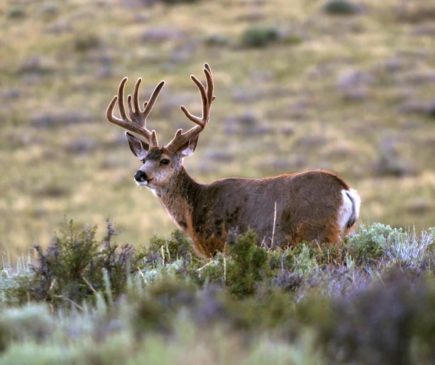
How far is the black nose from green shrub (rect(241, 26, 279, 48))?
2679 centimetres

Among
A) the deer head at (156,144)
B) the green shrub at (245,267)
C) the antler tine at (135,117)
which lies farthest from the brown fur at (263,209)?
the green shrub at (245,267)

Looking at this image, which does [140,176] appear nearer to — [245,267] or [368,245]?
[368,245]

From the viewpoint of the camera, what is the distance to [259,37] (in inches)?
1432

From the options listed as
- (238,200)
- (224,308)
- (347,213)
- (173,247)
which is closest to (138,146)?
(238,200)

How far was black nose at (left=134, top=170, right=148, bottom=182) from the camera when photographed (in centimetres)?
979

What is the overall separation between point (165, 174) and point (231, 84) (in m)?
23.8

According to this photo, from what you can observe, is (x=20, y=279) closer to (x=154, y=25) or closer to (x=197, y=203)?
Result: (x=197, y=203)

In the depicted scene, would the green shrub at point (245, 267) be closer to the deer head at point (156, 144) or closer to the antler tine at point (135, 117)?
the deer head at point (156, 144)

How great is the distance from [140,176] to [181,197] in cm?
45

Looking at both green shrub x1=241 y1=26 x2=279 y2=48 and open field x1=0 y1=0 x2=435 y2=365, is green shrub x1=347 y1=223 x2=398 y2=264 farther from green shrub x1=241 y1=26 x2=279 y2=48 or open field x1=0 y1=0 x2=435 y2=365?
green shrub x1=241 y1=26 x2=279 y2=48

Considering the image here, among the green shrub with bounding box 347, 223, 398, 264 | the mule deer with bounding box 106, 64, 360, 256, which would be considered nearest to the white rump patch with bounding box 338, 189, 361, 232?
the mule deer with bounding box 106, 64, 360, 256

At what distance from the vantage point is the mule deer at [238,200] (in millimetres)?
8750

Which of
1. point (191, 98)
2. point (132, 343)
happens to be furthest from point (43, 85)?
point (132, 343)

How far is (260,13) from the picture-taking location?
132 ft
